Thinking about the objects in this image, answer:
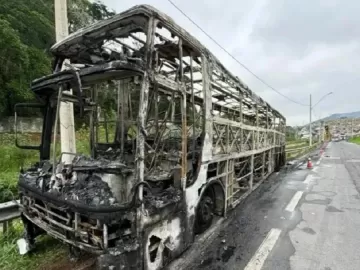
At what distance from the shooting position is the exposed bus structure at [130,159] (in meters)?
2.80

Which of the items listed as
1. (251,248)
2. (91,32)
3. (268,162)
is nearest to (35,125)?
(268,162)

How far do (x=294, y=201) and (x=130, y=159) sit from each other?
4.78 meters

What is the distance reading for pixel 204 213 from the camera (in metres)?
4.48

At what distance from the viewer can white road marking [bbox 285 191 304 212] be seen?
6.13m

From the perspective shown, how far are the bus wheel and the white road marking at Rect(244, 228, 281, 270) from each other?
97cm

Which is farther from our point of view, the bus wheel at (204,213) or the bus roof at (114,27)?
the bus wheel at (204,213)

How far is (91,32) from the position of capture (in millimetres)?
3574

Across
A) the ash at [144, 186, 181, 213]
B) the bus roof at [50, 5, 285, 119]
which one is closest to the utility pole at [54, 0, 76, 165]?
the bus roof at [50, 5, 285, 119]

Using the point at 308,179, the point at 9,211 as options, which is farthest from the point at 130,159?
the point at 308,179

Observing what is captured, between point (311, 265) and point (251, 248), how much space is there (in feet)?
2.84

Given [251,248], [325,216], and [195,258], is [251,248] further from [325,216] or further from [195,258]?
[325,216]

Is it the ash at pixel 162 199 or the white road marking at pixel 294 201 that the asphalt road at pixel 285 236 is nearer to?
the white road marking at pixel 294 201

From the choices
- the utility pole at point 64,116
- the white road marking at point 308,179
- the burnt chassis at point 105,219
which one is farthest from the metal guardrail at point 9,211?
the white road marking at point 308,179

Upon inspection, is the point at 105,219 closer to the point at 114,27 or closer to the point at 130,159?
the point at 130,159
